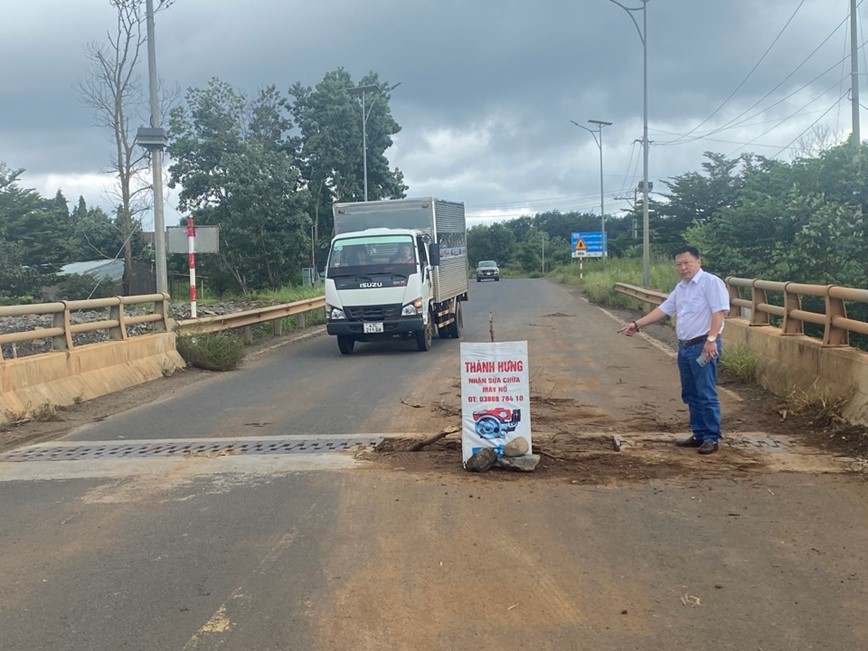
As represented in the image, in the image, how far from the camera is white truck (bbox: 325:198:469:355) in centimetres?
1566

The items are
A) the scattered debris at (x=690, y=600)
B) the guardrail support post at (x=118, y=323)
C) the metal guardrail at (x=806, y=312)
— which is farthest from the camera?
the guardrail support post at (x=118, y=323)

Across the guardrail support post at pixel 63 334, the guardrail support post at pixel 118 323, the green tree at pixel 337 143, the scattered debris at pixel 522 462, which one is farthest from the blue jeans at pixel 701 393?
the green tree at pixel 337 143

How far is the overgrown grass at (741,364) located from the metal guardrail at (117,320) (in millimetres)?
8586

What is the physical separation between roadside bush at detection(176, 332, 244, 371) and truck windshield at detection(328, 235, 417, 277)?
2832 mm

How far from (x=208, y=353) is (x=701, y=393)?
9.24 m

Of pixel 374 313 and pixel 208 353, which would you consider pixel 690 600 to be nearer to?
pixel 208 353

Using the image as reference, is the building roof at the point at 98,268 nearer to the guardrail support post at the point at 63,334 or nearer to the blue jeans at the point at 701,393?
the guardrail support post at the point at 63,334

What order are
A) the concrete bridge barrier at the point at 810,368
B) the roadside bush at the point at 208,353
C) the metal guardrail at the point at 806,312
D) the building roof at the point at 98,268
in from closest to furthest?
the concrete bridge barrier at the point at 810,368 → the metal guardrail at the point at 806,312 → the roadside bush at the point at 208,353 → the building roof at the point at 98,268

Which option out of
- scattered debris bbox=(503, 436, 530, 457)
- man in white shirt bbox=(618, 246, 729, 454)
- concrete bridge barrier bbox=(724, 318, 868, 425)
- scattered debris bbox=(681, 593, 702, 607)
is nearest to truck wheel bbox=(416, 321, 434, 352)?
concrete bridge barrier bbox=(724, 318, 868, 425)

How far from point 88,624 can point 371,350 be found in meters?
13.0

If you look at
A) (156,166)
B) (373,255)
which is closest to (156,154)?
(156,166)

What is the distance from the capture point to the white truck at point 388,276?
1566cm

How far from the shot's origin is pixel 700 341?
23.9 feet

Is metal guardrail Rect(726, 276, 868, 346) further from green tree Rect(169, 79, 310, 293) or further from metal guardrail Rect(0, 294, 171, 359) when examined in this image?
green tree Rect(169, 79, 310, 293)
